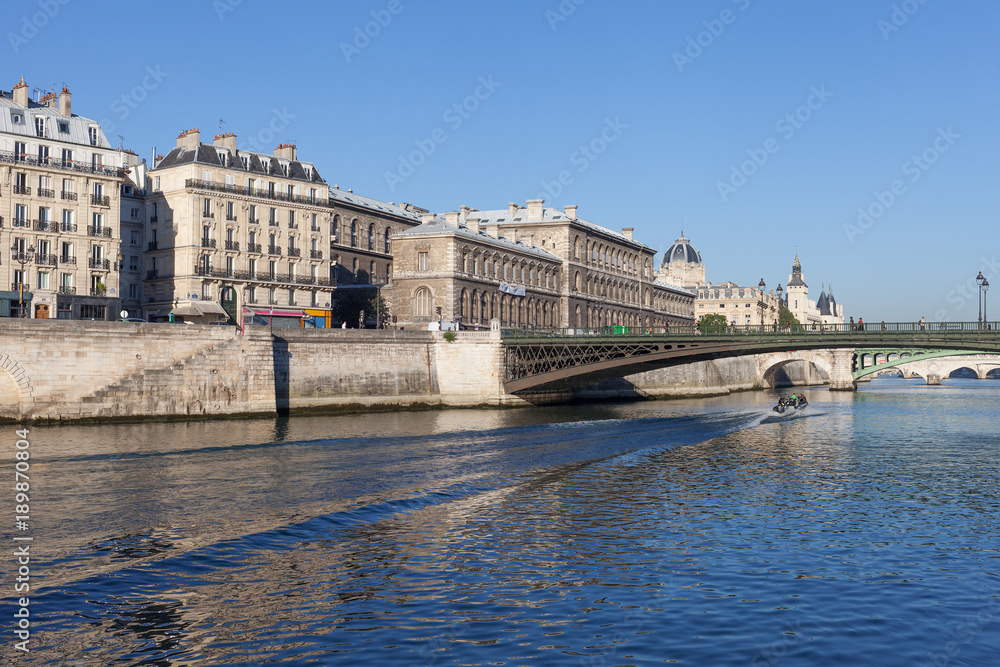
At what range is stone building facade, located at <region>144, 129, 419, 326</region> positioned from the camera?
79688mm

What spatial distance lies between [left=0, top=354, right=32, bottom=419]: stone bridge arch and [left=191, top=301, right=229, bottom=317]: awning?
23.6 meters

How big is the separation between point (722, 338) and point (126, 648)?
184 ft

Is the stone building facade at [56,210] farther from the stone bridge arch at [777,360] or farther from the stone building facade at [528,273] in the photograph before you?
the stone bridge arch at [777,360]

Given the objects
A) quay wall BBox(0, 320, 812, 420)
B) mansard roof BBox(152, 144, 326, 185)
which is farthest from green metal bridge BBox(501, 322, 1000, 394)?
mansard roof BBox(152, 144, 326, 185)

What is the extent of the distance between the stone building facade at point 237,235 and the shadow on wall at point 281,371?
12.6 metres

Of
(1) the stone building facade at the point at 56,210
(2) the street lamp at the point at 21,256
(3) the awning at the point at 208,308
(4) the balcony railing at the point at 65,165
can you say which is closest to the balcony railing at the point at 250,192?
(4) the balcony railing at the point at 65,165

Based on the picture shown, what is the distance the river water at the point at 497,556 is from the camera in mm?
15742

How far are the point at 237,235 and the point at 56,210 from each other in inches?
652

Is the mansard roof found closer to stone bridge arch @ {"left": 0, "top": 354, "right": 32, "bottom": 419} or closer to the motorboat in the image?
stone bridge arch @ {"left": 0, "top": 354, "right": 32, "bottom": 419}

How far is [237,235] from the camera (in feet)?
270

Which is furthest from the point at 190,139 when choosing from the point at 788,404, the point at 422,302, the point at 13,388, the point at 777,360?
the point at 777,360

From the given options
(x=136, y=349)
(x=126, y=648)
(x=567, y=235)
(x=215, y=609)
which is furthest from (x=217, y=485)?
(x=567, y=235)

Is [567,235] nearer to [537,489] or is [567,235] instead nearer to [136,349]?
[136,349]

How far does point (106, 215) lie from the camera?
71.4 meters
